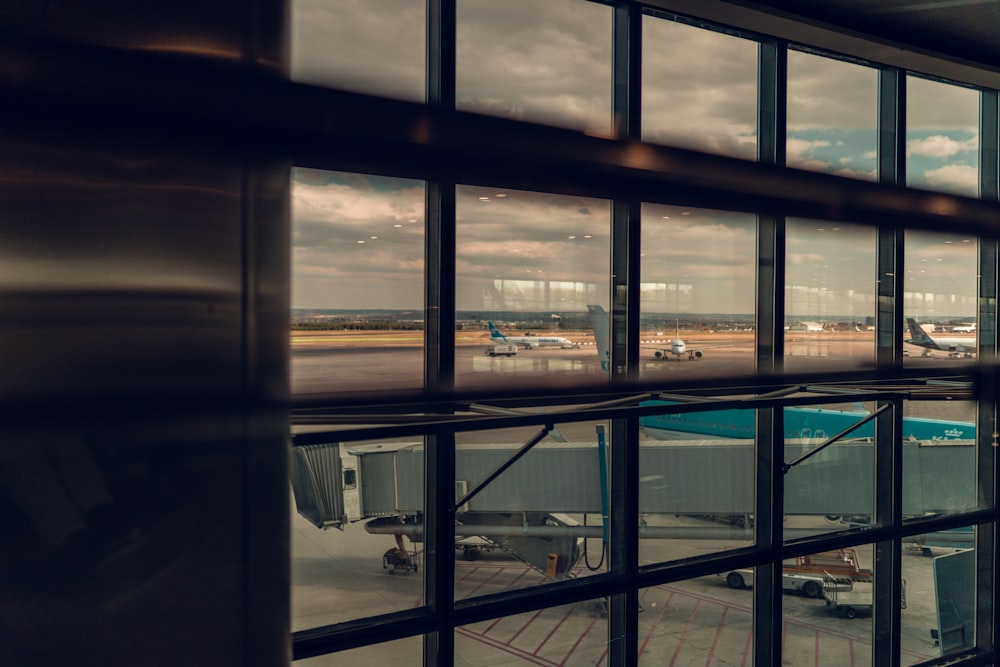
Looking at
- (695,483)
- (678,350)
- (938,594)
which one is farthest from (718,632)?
(938,594)

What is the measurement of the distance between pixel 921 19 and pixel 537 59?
383cm

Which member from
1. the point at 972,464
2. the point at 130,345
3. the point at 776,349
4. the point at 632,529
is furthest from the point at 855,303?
the point at 130,345

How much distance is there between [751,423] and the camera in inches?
242

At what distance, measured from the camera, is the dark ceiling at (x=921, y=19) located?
5797 millimetres

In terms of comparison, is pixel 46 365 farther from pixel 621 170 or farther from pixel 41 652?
pixel 621 170

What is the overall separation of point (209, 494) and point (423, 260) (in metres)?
2.25

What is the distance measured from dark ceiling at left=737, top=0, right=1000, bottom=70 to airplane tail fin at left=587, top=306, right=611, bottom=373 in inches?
109

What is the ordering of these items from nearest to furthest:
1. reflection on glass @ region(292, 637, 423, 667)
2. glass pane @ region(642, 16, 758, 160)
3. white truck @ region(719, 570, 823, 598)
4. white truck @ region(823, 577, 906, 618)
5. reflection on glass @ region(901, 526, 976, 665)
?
reflection on glass @ region(292, 637, 423, 667), glass pane @ region(642, 16, 758, 160), white truck @ region(719, 570, 823, 598), white truck @ region(823, 577, 906, 618), reflection on glass @ region(901, 526, 976, 665)

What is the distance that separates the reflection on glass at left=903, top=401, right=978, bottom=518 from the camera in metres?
6.94

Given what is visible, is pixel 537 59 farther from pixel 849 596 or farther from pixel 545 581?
pixel 849 596

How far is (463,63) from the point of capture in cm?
477

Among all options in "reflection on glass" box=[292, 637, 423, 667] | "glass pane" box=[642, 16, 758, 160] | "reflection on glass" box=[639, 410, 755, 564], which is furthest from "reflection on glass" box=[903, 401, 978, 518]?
"reflection on glass" box=[292, 637, 423, 667]

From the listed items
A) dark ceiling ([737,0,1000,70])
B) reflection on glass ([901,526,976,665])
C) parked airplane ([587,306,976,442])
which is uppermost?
dark ceiling ([737,0,1000,70])

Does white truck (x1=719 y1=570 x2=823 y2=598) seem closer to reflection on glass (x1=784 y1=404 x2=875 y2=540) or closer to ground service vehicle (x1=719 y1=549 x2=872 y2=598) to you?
ground service vehicle (x1=719 y1=549 x2=872 y2=598)
